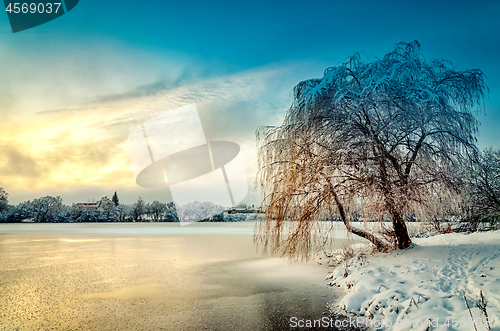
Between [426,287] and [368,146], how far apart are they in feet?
9.85

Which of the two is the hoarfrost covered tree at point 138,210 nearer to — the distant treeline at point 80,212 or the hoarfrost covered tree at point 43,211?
the distant treeline at point 80,212

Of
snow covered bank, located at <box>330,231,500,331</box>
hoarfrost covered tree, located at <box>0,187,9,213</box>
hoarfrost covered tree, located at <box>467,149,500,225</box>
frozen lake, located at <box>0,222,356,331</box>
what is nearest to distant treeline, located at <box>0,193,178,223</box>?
hoarfrost covered tree, located at <box>0,187,9,213</box>

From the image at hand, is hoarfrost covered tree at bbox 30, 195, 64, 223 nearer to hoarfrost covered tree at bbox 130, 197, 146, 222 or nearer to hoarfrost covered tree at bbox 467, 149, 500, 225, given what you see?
hoarfrost covered tree at bbox 130, 197, 146, 222

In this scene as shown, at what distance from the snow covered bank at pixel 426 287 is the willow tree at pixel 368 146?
1.10 m

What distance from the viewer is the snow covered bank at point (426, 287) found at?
10.8 feet

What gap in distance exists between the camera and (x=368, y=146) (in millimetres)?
5945

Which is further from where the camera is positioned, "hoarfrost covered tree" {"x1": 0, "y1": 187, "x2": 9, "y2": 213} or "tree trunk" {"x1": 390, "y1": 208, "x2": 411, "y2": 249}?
→ "hoarfrost covered tree" {"x1": 0, "y1": 187, "x2": 9, "y2": 213}

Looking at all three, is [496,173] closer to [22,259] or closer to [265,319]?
[265,319]

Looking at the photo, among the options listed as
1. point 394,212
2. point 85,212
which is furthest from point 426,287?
point 85,212

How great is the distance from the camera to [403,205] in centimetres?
573

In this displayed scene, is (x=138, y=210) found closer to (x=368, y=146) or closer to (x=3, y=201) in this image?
(x=3, y=201)

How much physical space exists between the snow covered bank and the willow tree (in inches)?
43.2

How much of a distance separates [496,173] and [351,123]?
7.73 metres

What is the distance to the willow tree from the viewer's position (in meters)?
5.75
